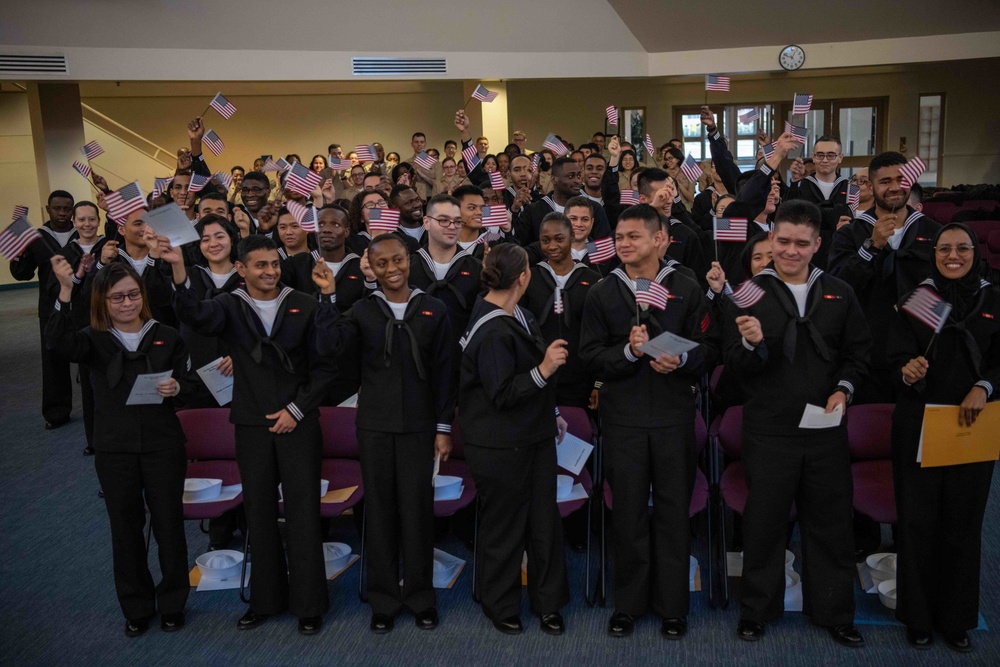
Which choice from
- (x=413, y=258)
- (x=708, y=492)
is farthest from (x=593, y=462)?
(x=413, y=258)

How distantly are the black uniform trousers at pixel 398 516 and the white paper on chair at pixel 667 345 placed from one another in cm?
115

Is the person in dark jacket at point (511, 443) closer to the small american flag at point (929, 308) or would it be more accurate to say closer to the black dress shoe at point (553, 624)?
the black dress shoe at point (553, 624)

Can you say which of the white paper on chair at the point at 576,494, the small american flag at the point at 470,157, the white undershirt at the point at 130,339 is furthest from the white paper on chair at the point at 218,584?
the small american flag at the point at 470,157

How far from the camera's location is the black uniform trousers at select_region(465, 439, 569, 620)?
374 cm

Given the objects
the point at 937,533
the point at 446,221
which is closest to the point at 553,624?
the point at 937,533

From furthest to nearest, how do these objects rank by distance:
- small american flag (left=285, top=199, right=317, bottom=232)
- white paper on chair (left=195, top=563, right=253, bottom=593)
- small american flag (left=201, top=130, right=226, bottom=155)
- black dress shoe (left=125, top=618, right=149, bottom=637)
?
small american flag (left=201, top=130, right=226, bottom=155) < small american flag (left=285, top=199, right=317, bottom=232) < white paper on chair (left=195, top=563, right=253, bottom=593) < black dress shoe (left=125, top=618, right=149, bottom=637)

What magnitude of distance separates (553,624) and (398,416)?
46.9 inches

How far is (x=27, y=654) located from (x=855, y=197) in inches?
232

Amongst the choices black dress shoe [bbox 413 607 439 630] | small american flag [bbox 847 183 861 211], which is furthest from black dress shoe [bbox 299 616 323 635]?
small american flag [bbox 847 183 861 211]

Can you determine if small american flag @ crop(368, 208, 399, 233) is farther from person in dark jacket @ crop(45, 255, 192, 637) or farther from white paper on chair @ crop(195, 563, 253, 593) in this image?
white paper on chair @ crop(195, 563, 253, 593)

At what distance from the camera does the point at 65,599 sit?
172 inches

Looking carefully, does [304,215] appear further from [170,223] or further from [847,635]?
[847,635]

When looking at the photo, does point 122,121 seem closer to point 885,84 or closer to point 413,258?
point 413,258

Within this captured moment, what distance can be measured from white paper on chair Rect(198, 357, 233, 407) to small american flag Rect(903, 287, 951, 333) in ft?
10.3
